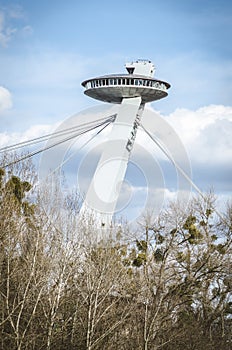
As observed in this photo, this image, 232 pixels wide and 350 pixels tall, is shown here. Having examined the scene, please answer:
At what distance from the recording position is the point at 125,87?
1516 inches

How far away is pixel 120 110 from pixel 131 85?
1.67 metres

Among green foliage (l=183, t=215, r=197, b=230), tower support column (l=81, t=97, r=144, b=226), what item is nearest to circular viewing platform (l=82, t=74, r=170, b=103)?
tower support column (l=81, t=97, r=144, b=226)

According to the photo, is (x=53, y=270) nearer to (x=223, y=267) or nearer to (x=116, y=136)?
(x=223, y=267)

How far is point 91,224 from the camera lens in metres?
23.5

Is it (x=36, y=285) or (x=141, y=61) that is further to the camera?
(x=141, y=61)

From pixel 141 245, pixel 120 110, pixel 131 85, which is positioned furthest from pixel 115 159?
pixel 141 245

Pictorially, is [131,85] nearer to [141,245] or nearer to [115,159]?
[115,159]

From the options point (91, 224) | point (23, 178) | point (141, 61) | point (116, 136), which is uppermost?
point (141, 61)

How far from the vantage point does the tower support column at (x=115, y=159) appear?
3631cm

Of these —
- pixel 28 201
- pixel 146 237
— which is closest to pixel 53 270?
pixel 28 201

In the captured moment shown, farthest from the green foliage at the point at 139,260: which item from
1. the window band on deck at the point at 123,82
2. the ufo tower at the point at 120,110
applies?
the window band on deck at the point at 123,82

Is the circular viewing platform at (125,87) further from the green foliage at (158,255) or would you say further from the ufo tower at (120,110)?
the green foliage at (158,255)

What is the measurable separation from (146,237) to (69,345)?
21.6ft

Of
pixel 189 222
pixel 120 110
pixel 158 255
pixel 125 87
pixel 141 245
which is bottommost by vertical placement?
pixel 158 255
